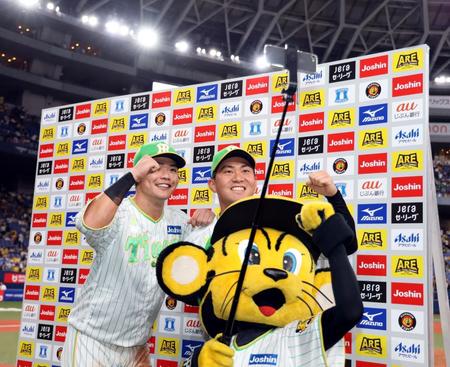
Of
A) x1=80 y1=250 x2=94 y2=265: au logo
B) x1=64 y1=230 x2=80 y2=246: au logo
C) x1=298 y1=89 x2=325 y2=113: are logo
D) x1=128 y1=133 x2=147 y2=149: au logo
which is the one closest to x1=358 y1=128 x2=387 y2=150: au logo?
x1=298 y1=89 x2=325 y2=113: are logo

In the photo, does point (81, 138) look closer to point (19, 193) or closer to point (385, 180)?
point (385, 180)

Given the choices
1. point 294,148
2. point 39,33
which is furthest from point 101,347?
point 39,33

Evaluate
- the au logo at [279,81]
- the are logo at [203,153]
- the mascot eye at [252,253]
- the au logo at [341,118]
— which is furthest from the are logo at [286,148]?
the mascot eye at [252,253]

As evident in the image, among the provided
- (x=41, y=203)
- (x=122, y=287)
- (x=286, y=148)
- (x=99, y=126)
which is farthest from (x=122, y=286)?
(x=41, y=203)

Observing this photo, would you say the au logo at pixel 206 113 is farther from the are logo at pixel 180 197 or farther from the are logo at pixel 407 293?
the are logo at pixel 407 293

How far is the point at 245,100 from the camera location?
5.40 meters

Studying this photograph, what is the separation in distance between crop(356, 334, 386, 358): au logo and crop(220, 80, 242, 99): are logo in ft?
8.64

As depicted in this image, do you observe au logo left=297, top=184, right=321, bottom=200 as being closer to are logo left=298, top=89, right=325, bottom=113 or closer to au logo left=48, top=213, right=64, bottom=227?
are logo left=298, top=89, right=325, bottom=113

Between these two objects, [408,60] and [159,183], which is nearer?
[159,183]

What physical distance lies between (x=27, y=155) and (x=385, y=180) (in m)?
21.0

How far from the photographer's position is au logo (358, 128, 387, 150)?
4.58m

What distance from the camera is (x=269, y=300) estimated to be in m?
3.00

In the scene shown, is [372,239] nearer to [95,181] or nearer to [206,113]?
[206,113]

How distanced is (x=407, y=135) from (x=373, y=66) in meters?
0.72
